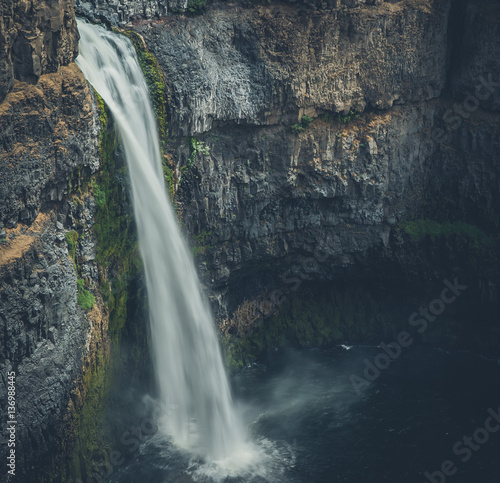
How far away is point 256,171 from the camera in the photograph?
120ft

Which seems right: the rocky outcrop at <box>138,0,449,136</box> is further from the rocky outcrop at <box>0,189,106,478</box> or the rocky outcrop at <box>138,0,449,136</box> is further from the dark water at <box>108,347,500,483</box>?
the dark water at <box>108,347,500,483</box>

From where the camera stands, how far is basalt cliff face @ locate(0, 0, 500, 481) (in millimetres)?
26406

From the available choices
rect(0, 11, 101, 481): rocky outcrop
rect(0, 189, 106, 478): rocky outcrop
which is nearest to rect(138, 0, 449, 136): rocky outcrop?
rect(0, 11, 101, 481): rocky outcrop

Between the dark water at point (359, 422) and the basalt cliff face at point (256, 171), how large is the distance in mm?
2329

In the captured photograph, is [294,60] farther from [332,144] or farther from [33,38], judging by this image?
[33,38]

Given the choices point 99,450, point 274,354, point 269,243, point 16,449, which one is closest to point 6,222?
point 16,449

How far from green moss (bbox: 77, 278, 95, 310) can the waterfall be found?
3249 mm

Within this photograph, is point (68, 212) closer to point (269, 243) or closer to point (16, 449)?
point (16, 449)

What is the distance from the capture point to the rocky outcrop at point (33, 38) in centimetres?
2495

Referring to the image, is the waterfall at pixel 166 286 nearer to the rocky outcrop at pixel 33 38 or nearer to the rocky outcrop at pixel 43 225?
the rocky outcrop at pixel 33 38

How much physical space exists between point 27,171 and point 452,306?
24257mm

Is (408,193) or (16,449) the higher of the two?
(408,193)

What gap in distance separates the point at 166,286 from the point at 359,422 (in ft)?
35.2

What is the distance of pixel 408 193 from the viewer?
39594 millimetres
